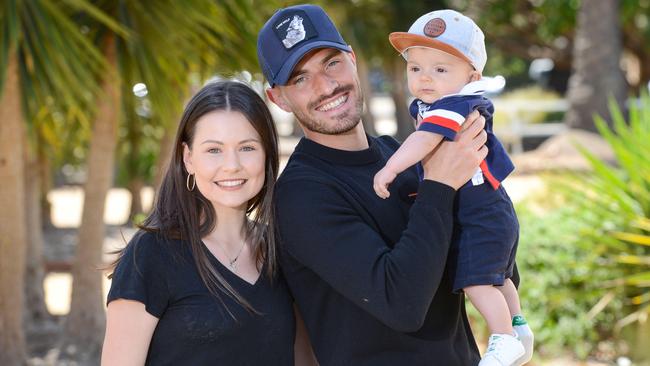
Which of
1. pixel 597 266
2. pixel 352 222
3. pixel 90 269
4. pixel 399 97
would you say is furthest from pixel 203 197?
pixel 399 97

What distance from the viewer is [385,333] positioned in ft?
8.23

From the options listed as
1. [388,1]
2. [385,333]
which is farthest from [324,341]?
[388,1]

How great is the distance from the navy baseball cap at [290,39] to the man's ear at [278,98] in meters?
0.05

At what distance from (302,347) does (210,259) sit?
42cm

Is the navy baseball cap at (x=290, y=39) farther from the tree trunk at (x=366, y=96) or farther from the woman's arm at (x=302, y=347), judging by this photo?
the tree trunk at (x=366, y=96)

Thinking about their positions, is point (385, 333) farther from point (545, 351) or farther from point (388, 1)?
point (388, 1)

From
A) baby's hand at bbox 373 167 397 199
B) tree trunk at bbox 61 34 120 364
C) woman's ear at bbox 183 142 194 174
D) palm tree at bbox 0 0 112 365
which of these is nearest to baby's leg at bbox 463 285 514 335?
baby's hand at bbox 373 167 397 199

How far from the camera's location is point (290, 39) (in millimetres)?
2711

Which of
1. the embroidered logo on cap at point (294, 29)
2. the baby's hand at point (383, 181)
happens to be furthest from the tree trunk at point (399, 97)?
the baby's hand at point (383, 181)

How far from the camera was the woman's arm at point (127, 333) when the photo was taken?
241 cm

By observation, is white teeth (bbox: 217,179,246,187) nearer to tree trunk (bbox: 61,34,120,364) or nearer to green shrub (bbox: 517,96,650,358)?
green shrub (bbox: 517,96,650,358)

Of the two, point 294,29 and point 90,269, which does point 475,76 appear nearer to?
point 294,29

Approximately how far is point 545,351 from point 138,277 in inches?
175

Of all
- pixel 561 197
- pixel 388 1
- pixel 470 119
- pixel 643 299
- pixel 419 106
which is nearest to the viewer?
pixel 470 119
